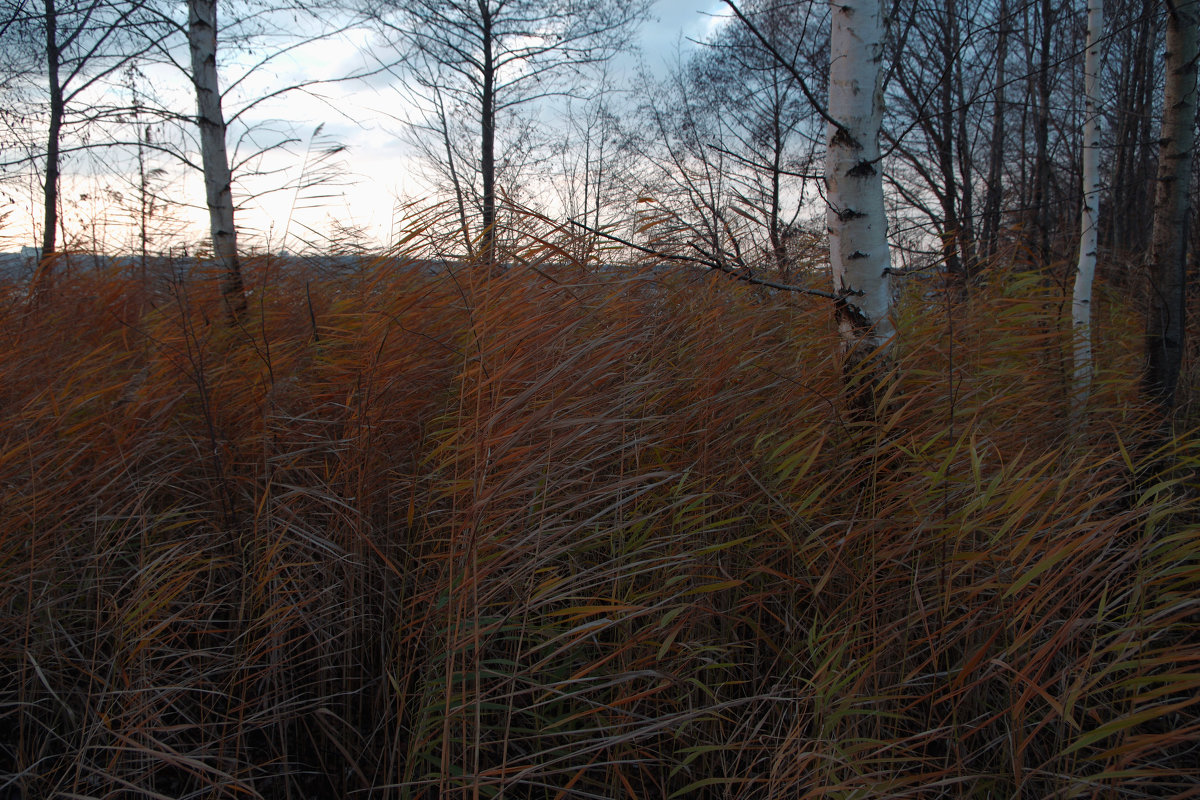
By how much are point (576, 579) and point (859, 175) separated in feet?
5.19

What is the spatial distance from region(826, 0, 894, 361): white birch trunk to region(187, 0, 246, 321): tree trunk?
12.0 ft

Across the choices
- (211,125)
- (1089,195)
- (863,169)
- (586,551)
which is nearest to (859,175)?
(863,169)

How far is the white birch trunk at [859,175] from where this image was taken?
1.98 m

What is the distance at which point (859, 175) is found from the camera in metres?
2.01

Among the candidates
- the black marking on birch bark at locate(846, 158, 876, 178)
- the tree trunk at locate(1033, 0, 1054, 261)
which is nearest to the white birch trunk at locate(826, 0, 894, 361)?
the black marking on birch bark at locate(846, 158, 876, 178)

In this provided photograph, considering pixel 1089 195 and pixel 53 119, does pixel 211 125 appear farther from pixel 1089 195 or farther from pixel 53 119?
pixel 1089 195

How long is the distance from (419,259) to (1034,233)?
706 cm

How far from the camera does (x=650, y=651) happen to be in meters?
1.44

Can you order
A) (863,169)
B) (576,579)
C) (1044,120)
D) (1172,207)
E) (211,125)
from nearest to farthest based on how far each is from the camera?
(576,579) < (863,169) < (1172,207) < (211,125) < (1044,120)

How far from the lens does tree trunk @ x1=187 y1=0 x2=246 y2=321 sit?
4023 mm

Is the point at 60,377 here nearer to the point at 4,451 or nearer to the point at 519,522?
the point at 4,451

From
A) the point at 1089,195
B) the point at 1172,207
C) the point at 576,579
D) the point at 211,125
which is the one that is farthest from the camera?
the point at 211,125

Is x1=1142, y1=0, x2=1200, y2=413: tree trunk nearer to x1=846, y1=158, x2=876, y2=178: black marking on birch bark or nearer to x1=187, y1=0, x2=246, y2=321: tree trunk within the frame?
x1=846, y1=158, x2=876, y2=178: black marking on birch bark

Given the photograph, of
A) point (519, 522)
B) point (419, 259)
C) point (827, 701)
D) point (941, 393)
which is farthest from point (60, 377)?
point (941, 393)
